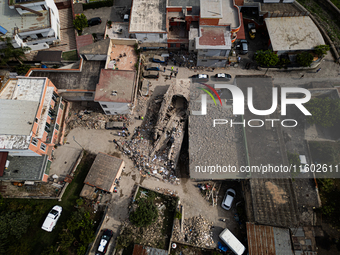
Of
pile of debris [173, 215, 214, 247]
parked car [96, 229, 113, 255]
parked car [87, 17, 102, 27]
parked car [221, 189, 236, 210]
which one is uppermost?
parked car [87, 17, 102, 27]

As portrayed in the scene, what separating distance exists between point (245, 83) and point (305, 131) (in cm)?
1405

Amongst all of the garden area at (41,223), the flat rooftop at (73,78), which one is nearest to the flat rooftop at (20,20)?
the flat rooftop at (73,78)

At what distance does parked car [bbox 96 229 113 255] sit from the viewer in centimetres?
3134

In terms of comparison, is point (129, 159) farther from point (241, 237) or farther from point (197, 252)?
point (241, 237)

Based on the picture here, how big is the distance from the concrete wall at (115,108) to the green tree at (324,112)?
109 ft

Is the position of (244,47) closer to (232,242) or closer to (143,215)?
(232,242)

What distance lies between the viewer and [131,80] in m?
38.2

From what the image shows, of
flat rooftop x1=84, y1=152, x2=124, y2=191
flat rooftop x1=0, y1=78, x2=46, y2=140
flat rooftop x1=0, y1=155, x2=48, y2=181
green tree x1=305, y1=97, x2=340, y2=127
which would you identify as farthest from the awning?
green tree x1=305, y1=97, x2=340, y2=127

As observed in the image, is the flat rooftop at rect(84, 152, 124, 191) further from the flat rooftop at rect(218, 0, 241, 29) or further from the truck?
the flat rooftop at rect(218, 0, 241, 29)

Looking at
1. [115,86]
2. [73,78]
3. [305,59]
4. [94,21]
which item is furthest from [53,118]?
[305,59]

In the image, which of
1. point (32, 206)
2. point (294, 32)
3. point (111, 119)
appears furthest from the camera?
point (294, 32)

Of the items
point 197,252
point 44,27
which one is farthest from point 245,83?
point 44,27

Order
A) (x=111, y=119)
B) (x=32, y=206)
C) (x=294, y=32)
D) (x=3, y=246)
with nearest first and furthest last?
(x=3, y=246) → (x=32, y=206) → (x=111, y=119) → (x=294, y=32)

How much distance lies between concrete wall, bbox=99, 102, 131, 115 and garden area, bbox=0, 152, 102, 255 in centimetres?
1472
